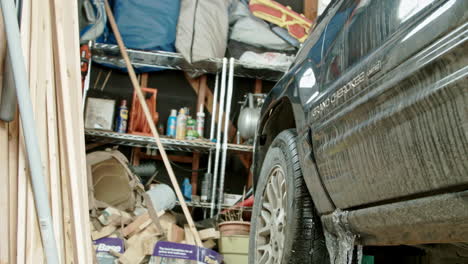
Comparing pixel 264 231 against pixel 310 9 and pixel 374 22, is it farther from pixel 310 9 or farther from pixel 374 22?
pixel 310 9

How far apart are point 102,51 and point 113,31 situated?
28 cm

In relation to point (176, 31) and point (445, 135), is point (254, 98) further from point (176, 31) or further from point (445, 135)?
point (445, 135)

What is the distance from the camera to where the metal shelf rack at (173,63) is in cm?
482

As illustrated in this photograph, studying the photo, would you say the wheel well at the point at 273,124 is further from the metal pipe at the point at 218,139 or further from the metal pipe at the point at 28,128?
the metal pipe at the point at 218,139

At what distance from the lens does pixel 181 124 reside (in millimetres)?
4809

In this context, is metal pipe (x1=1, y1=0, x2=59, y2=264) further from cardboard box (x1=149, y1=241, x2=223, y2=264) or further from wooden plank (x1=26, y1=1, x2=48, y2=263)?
cardboard box (x1=149, y1=241, x2=223, y2=264)

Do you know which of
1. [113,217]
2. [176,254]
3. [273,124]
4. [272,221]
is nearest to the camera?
[272,221]

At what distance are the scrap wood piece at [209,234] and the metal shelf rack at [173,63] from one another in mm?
1868

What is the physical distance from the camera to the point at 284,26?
17.5 feet

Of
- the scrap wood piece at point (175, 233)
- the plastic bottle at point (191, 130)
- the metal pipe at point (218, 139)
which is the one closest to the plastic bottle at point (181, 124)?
the plastic bottle at point (191, 130)

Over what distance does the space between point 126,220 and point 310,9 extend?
374 centimetres

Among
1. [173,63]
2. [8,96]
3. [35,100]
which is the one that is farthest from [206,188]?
[8,96]

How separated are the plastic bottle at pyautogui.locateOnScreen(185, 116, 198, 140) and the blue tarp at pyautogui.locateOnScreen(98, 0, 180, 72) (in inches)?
30.7

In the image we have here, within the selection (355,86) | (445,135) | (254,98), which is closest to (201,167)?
(254,98)
